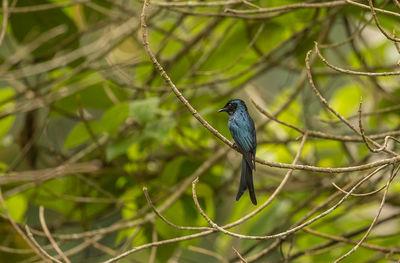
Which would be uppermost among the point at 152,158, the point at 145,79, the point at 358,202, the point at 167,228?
the point at 145,79

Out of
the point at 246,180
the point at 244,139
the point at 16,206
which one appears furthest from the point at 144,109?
the point at 16,206

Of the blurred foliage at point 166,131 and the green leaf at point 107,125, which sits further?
the blurred foliage at point 166,131

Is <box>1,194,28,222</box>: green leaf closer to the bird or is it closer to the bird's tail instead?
the bird

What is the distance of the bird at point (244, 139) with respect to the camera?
165cm

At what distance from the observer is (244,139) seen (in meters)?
1.78

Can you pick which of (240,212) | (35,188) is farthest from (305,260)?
(35,188)

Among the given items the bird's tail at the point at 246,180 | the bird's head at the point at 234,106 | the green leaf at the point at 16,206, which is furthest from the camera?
the green leaf at the point at 16,206

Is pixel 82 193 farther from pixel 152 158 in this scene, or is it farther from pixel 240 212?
pixel 240 212

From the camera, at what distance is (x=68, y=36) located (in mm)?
3379

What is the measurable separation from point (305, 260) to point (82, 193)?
1.39m

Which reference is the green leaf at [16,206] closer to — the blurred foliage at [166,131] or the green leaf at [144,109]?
the blurred foliage at [166,131]

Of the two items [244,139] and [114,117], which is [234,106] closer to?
[244,139]

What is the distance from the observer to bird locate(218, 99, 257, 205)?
5.42 ft

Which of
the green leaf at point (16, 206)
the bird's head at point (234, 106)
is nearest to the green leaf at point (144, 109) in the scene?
the bird's head at point (234, 106)
